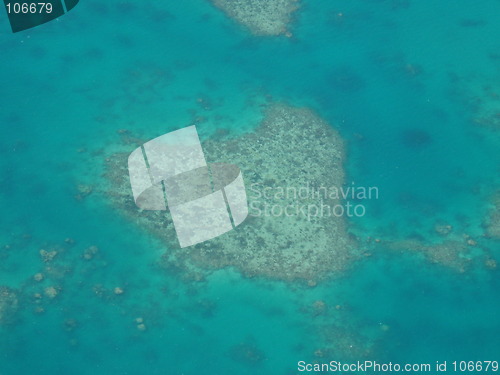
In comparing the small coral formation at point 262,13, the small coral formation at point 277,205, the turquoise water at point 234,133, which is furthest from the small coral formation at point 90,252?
the small coral formation at point 262,13

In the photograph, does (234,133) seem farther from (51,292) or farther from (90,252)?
(51,292)

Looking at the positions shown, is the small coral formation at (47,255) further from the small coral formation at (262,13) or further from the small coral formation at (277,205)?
the small coral formation at (262,13)

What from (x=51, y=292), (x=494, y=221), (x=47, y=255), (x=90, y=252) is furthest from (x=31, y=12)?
(x=494, y=221)

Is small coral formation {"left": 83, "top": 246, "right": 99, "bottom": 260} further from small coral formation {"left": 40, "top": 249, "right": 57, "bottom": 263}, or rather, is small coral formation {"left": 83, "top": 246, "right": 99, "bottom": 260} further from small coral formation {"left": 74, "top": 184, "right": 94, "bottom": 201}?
small coral formation {"left": 74, "top": 184, "right": 94, "bottom": 201}

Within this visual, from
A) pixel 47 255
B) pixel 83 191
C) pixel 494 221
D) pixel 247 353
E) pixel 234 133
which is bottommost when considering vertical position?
pixel 247 353

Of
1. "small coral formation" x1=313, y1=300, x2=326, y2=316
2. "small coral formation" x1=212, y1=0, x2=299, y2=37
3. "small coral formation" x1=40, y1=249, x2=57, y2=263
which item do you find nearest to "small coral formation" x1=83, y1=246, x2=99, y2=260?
"small coral formation" x1=40, y1=249, x2=57, y2=263

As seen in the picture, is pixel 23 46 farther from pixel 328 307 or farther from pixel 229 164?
pixel 328 307
